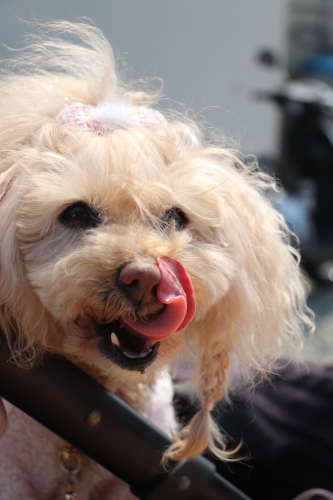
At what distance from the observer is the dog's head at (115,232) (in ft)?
3.16

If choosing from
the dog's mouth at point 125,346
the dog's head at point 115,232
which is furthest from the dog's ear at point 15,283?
the dog's mouth at point 125,346

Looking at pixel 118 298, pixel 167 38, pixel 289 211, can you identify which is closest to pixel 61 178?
pixel 118 298

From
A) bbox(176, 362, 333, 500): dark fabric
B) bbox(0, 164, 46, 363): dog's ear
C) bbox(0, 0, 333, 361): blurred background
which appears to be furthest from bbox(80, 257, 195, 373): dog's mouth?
bbox(0, 0, 333, 361): blurred background

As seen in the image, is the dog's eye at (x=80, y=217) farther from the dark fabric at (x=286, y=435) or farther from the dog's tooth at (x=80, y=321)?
the dark fabric at (x=286, y=435)

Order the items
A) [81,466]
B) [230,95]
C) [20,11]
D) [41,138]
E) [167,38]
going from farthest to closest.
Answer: [230,95]
[167,38]
[20,11]
[81,466]
[41,138]

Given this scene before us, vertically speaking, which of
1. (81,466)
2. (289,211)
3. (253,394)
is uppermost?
(81,466)

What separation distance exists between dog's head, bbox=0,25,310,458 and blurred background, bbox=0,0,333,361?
1525 millimetres

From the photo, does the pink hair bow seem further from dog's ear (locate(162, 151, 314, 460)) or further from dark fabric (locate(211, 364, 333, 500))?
dark fabric (locate(211, 364, 333, 500))

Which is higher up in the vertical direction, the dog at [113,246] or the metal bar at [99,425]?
the dog at [113,246]

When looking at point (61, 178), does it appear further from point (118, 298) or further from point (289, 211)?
point (289, 211)

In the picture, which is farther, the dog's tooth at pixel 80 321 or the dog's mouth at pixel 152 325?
the dog's tooth at pixel 80 321

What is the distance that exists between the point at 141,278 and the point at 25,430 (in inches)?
17.5

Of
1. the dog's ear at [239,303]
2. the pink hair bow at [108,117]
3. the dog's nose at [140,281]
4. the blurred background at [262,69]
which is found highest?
the pink hair bow at [108,117]

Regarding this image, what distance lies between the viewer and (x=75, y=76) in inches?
48.5
